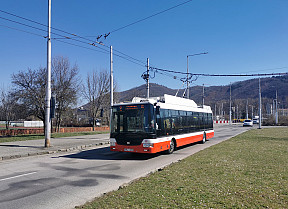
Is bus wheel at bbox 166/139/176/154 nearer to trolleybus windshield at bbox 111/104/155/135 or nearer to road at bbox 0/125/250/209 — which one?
trolleybus windshield at bbox 111/104/155/135

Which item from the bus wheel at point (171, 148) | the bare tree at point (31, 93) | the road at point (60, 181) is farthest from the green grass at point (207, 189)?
the bare tree at point (31, 93)

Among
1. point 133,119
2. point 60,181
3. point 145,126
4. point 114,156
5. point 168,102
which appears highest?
point 168,102

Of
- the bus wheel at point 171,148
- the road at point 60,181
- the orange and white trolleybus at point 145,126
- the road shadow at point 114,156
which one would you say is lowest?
the road shadow at point 114,156

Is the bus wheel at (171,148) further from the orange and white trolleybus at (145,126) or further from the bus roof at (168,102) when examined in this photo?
the bus roof at (168,102)

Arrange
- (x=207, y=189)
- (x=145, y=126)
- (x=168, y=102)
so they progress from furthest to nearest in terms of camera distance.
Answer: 1. (x=168, y=102)
2. (x=145, y=126)
3. (x=207, y=189)

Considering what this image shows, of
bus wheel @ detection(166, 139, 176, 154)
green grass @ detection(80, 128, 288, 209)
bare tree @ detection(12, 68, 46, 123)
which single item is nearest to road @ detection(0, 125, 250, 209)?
green grass @ detection(80, 128, 288, 209)

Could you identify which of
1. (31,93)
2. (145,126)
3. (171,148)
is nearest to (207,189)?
(145,126)

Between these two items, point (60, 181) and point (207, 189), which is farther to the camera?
point (60, 181)

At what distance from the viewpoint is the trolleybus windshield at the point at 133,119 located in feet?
38.1

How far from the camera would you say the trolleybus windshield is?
11.6 metres

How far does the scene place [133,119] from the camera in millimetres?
11914

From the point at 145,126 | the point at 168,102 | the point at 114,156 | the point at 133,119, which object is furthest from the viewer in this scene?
the point at 168,102

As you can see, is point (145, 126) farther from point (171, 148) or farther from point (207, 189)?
point (207, 189)

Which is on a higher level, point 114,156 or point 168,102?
point 168,102
